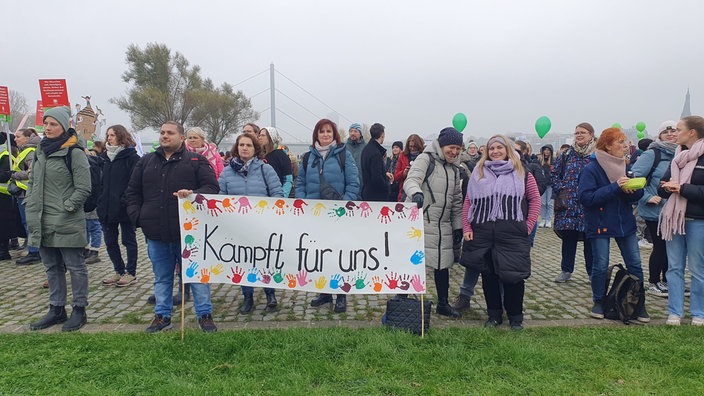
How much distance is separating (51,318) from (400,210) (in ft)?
12.1

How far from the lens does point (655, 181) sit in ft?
16.3

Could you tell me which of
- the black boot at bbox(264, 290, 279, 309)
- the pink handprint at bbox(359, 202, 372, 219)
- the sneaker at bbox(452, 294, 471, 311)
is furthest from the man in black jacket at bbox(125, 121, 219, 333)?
the sneaker at bbox(452, 294, 471, 311)

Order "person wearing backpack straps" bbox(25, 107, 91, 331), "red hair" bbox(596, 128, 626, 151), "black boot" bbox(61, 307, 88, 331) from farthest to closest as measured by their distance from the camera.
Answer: "red hair" bbox(596, 128, 626, 151) < "black boot" bbox(61, 307, 88, 331) < "person wearing backpack straps" bbox(25, 107, 91, 331)

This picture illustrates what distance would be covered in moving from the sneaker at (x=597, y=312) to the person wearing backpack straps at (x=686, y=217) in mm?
589

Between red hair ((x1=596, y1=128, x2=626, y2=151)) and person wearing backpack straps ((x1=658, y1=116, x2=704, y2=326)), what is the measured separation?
1.72 ft

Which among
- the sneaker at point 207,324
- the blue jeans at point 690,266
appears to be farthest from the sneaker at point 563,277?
the sneaker at point 207,324

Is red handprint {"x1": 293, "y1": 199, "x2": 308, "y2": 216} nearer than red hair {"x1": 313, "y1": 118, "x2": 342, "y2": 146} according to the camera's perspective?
Yes

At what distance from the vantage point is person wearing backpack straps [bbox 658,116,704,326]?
4.16 m

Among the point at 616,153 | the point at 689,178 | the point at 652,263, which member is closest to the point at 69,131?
the point at 616,153

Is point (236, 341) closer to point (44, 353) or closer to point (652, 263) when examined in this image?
point (44, 353)

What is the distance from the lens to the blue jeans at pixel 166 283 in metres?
4.32

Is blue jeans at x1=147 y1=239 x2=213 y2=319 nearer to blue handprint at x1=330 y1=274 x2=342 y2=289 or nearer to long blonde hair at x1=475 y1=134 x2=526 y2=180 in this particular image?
blue handprint at x1=330 y1=274 x2=342 y2=289

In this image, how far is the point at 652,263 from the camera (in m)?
5.62

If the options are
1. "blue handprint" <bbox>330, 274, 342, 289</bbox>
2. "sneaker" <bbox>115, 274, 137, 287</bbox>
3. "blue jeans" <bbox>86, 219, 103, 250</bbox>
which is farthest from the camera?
"blue jeans" <bbox>86, 219, 103, 250</bbox>
